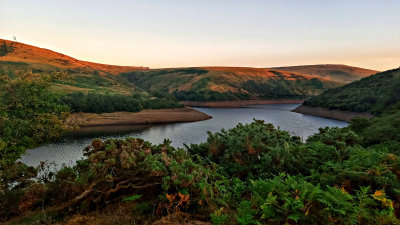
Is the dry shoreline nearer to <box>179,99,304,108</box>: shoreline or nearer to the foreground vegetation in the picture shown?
<box>179,99,304,108</box>: shoreline

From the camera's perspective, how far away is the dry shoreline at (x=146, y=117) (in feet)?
264

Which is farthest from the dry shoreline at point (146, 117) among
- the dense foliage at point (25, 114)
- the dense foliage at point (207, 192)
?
the dense foliage at point (207, 192)

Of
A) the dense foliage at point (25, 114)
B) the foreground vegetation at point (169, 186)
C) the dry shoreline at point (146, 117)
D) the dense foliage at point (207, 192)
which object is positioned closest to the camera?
the dense foliage at point (207, 192)

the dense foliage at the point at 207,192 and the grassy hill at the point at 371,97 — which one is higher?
the grassy hill at the point at 371,97

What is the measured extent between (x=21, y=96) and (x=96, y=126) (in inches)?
2550

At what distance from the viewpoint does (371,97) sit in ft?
312

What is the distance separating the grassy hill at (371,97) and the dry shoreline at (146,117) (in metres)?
60.8

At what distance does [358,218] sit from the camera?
7.19 meters

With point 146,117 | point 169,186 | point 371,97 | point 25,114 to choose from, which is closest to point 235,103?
point 371,97

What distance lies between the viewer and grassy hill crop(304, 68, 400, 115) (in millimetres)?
77562

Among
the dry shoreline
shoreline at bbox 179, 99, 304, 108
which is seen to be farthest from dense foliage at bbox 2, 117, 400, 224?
shoreline at bbox 179, 99, 304, 108

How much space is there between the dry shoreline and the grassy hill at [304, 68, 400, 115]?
60790mm

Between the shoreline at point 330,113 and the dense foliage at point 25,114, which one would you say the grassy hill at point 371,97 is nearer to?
the shoreline at point 330,113

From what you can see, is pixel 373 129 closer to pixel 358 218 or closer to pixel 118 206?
pixel 358 218
